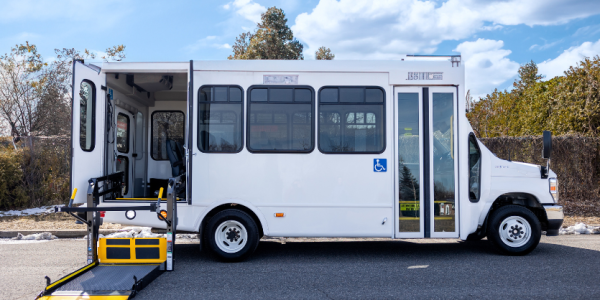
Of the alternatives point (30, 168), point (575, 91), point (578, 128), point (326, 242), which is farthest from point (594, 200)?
point (30, 168)

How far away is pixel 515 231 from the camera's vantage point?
20.0 feet

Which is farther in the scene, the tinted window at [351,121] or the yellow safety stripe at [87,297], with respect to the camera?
the tinted window at [351,121]

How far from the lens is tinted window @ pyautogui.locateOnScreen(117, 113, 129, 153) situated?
6945 mm

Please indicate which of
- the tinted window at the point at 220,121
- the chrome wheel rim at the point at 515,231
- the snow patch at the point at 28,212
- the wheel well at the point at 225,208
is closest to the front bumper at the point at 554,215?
the chrome wheel rim at the point at 515,231

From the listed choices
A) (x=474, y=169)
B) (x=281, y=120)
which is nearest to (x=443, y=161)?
(x=474, y=169)

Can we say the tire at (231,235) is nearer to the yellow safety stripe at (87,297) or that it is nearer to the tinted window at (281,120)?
the tinted window at (281,120)

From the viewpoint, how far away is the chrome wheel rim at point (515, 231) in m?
6.05

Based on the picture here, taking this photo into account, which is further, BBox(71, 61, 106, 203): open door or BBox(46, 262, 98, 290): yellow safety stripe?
BBox(71, 61, 106, 203): open door

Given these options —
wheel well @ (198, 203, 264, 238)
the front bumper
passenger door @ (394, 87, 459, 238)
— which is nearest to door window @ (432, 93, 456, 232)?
passenger door @ (394, 87, 459, 238)

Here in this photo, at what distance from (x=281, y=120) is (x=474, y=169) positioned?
2.90m

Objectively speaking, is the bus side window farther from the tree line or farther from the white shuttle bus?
the tree line

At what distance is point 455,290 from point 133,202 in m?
4.36

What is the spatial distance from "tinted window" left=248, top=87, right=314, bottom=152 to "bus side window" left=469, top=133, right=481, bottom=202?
2.33 metres

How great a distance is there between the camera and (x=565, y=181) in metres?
10.5
